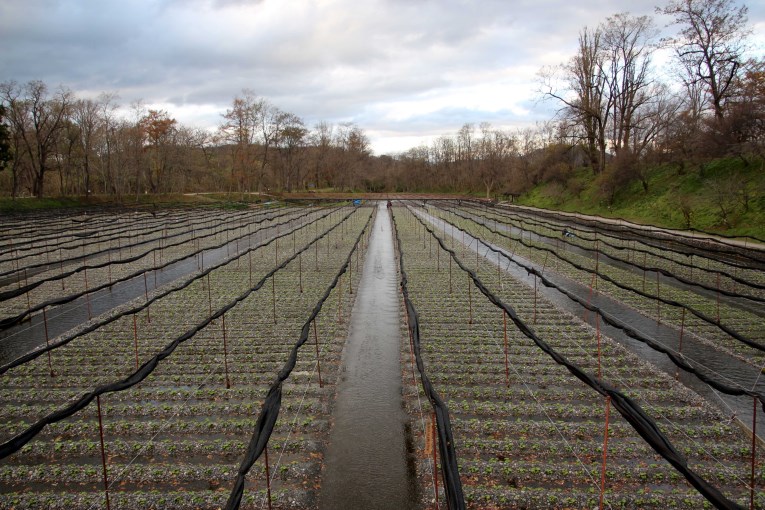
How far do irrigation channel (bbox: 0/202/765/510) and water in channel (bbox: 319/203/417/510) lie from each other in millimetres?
32

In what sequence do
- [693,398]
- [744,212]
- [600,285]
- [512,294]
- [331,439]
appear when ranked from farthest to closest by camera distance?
[744,212], [600,285], [512,294], [693,398], [331,439]

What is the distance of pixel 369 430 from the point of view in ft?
22.6

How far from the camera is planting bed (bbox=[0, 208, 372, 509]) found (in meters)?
5.46

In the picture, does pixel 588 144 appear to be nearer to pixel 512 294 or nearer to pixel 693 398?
pixel 512 294

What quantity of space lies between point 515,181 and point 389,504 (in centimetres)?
6149

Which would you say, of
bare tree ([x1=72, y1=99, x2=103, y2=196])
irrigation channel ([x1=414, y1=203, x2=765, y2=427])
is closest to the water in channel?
irrigation channel ([x1=414, y1=203, x2=765, y2=427])

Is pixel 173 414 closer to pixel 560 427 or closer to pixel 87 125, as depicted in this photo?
pixel 560 427

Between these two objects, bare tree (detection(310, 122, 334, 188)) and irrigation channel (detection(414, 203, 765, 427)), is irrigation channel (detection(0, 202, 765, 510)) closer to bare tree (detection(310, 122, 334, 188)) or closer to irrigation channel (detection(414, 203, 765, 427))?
irrigation channel (detection(414, 203, 765, 427))

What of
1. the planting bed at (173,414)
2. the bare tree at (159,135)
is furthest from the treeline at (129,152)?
the planting bed at (173,414)

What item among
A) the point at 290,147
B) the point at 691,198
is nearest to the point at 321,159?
the point at 290,147

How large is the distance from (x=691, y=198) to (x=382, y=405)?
31036 mm

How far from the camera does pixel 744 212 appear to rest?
24594 mm

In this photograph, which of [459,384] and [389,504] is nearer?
[389,504]

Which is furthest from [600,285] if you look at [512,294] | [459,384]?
[459,384]
